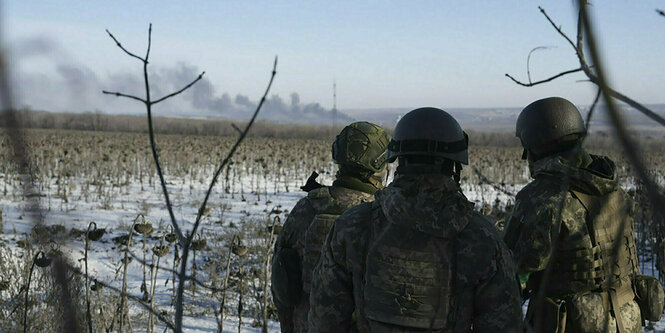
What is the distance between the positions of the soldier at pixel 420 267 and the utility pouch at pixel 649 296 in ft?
4.50

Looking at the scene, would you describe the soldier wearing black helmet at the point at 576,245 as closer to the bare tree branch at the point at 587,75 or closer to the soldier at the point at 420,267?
the soldier at the point at 420,267

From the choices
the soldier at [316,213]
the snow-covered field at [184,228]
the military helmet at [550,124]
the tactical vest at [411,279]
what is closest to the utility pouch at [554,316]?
the military helmet at [550,124]

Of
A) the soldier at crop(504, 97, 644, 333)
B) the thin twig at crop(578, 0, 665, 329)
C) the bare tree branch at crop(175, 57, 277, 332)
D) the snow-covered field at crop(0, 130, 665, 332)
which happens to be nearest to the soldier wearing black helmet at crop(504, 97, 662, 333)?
the soldier at crop(504, 97, 644, 333)

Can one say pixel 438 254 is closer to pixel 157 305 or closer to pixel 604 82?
pixel 604 82

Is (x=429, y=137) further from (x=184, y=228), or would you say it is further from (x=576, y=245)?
(x=184, y=228)

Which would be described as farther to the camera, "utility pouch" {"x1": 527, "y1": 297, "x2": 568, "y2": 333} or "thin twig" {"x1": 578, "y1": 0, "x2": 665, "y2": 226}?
"utility pouch" {"x1": 527, "y1": 297, "x2": 568, "y2": 333}

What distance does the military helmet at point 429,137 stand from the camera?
2062 millimetres

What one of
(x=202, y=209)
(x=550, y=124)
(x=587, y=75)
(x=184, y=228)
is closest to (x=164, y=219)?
(x=184, y=228)

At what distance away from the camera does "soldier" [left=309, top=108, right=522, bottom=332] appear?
1.87 m

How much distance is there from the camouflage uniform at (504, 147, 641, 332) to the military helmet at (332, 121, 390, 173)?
31.2 inches

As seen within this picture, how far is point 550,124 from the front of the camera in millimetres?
2850

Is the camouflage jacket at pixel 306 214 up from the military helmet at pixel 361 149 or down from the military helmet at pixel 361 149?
down

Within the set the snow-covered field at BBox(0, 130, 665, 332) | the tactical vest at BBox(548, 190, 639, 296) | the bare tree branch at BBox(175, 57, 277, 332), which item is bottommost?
the snow-covered field at BBox(0, 130, 665, 332)

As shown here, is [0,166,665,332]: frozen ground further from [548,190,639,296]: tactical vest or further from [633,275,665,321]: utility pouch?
[633,275,665,321]: utility pouch
